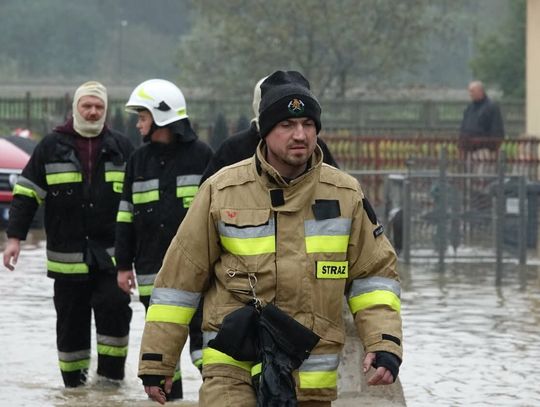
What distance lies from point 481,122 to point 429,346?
43.6 ft

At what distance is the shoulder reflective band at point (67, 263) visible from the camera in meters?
10.1

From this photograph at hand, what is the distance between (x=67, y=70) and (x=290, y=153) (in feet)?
316

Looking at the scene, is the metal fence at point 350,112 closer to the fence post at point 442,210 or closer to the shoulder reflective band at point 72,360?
the fence post at point 442,210

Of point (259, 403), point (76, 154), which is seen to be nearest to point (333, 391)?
point (259, 403)

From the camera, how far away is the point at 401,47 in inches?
2058

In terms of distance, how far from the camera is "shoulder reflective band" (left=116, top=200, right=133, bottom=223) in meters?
9.46

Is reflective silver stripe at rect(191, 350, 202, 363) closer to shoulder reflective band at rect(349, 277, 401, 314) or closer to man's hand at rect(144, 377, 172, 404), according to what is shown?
man's hand at rect(144, 377, 172, 404)

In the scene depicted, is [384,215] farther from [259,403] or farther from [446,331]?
[259,403]

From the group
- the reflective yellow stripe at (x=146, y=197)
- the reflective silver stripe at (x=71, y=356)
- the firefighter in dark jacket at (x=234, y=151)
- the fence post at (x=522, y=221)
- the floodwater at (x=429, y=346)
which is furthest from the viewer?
the fence post at (x=522, y=221)

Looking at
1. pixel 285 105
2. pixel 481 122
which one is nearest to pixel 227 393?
pixel 285 105

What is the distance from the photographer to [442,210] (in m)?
16.8

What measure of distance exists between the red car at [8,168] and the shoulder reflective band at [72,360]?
9.87 metres

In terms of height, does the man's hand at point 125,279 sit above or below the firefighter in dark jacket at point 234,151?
below

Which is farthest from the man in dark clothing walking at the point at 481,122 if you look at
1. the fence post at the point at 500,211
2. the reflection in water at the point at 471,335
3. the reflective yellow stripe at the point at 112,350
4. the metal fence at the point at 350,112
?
the reflective yellow stripe at the point at 112,350
